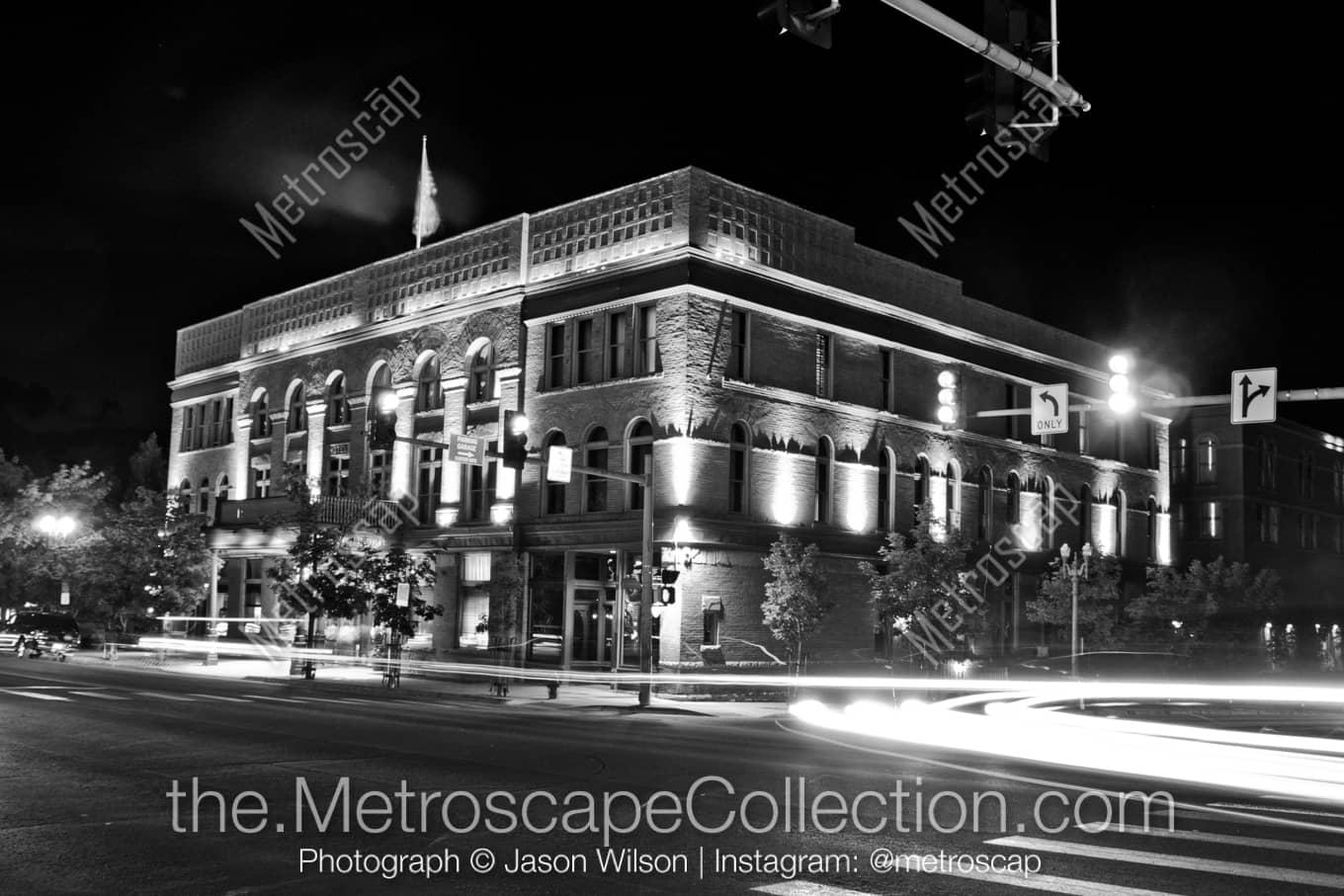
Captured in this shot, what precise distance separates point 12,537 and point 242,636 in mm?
15430

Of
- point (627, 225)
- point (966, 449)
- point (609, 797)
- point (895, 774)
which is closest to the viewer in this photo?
point (609, 797)

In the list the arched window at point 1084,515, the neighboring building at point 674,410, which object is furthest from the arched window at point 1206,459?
the arched window at point 1084,515

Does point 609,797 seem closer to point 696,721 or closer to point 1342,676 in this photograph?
point 696,721

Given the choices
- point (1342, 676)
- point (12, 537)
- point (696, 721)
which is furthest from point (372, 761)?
point (12, 537)

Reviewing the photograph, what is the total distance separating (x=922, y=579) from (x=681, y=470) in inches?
349

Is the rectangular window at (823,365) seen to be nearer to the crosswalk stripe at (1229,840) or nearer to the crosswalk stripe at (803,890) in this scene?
the crosswalk stripe at (1229,840)

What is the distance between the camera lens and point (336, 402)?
49125mm

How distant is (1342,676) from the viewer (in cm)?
4253

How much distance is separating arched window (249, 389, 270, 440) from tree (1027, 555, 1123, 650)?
33068mm

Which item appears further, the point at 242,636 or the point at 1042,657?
the point at 242,636

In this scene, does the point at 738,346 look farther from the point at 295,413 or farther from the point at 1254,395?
the point at 295,413

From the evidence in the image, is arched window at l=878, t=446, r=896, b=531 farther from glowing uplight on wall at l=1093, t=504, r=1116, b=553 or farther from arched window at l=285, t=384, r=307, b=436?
arched window at l=285, t=384, r=307, b=436

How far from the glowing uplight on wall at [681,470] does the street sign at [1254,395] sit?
59.9 feet

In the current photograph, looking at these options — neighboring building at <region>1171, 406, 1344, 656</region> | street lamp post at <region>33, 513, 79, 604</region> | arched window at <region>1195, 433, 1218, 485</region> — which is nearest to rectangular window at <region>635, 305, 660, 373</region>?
street lamp post at <region>33, 513, 79, 604</region>
